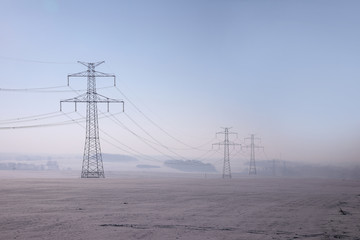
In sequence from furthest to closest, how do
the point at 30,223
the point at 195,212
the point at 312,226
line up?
the point at 195,212, the point at 312,226, the point at 30,223

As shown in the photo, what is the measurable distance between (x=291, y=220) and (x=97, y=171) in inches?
1794

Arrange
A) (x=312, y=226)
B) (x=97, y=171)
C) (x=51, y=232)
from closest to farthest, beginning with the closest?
(x=51, y=232) → (x=312, y=226) → (x=97, y=171)

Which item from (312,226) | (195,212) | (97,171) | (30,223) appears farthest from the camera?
(97,171)

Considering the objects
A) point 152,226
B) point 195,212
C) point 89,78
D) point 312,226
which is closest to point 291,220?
point 312,226

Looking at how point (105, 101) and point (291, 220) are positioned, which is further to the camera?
point (105, 101)

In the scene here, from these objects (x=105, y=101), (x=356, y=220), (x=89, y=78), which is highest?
(x=89, y=78)

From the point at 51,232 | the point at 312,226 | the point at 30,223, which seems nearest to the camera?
the point at 51,232

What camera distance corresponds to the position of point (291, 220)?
18219mm

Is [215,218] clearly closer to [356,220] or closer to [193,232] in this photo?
[193,232]

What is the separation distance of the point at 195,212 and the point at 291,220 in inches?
187

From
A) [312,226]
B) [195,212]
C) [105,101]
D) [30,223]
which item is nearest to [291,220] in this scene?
[312,226]

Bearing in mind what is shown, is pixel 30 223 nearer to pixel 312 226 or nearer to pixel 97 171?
pixel 312 226

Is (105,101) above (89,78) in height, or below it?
below

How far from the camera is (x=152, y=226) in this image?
15.5 meters
